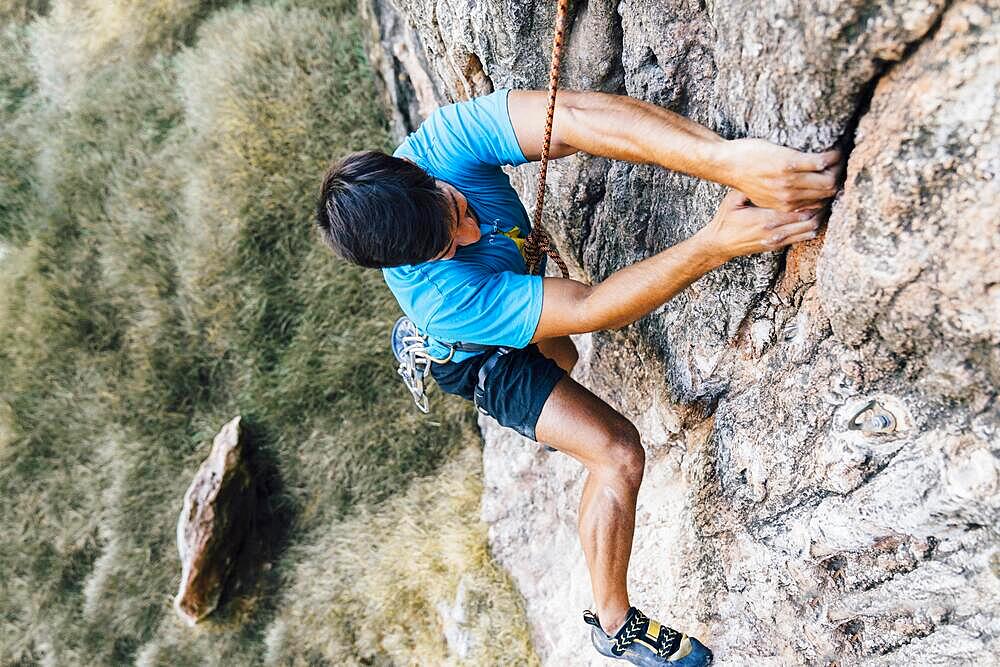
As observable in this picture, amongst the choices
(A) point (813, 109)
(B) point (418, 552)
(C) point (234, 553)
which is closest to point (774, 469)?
(A) point (813, 109)

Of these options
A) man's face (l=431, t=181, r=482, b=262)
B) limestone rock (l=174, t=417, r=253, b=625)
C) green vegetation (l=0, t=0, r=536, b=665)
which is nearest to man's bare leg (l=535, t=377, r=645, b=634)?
man's face (l=431, t=181, r=482, b=262)

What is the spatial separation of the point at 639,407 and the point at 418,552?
2244 millimetres

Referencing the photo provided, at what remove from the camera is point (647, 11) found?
2.18m

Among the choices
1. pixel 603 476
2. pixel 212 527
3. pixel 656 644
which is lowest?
pixel 212 527

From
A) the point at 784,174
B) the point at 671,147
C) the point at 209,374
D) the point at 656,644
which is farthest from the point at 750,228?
the point at 209,374

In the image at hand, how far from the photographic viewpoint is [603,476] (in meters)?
2.60

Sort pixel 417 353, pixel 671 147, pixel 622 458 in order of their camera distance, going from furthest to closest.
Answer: pixel 417 353 < pixel 622 458 < pixel 671 147

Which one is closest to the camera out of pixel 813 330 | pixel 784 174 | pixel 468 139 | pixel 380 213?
pixel 784 174

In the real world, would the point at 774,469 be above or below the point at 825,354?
below

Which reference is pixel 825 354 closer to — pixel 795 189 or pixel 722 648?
pixel 795 189

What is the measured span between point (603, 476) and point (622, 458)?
0.30 feet

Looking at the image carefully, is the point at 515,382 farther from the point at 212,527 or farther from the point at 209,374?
the point at 209,374

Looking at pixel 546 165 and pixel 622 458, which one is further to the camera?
pixel 622 458

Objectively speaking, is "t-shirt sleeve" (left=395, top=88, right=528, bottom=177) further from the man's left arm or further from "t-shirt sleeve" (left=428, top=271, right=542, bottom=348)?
"t-shirt sleeve" (left=428, top=271, right=542, bottom=348)
